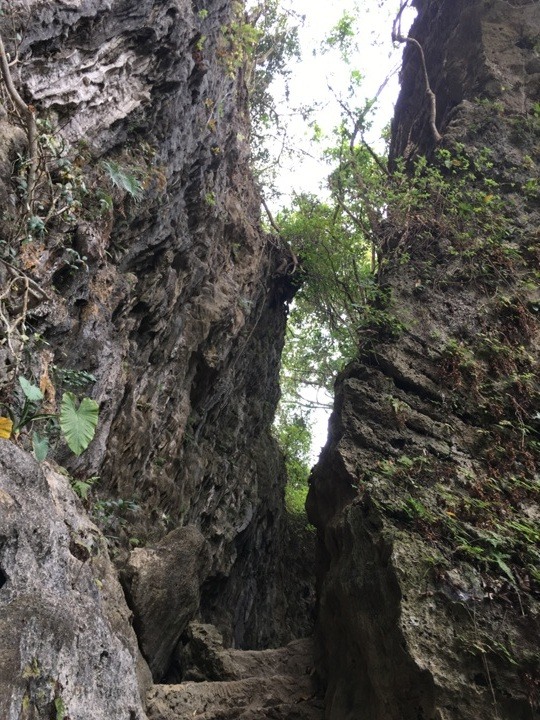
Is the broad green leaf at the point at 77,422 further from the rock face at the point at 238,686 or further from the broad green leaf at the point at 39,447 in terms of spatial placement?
the rock face at the point at 238,686

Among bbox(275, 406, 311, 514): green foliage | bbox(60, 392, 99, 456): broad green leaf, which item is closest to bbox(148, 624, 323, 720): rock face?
bbox(60, 392, 99, 456): broad green leaf

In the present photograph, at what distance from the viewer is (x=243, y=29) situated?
1027cm

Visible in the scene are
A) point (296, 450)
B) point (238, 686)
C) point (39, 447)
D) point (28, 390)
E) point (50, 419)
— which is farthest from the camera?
point (296, 450)

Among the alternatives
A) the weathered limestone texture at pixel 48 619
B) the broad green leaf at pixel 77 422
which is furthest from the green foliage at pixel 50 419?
the weathered limestone texture at pixel 48 619

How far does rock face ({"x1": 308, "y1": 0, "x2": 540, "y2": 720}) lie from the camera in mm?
4586

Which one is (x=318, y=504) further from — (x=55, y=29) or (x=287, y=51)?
(x=287, y=51)

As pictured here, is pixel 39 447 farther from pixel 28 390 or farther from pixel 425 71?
pixel 425 71

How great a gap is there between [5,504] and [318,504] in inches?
186

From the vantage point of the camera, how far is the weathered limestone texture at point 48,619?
10.5 feet

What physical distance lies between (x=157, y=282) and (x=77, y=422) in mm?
3891

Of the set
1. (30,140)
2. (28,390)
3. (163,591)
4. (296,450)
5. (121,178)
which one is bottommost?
(163,591)

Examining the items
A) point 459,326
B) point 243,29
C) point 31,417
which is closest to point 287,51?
point 243,29

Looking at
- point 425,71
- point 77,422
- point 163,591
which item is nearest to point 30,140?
point 77,422

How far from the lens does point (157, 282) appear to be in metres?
8.34
